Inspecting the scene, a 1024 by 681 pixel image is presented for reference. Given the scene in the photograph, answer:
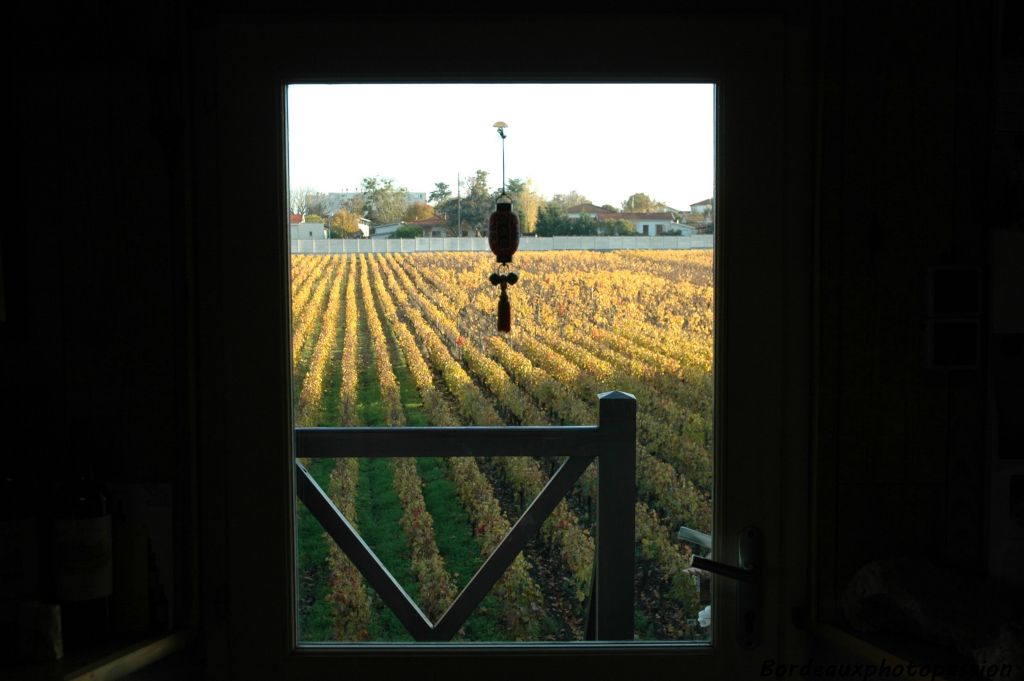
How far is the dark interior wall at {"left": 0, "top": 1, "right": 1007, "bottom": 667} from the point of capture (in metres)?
1.46

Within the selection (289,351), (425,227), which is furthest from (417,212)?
(289,351)

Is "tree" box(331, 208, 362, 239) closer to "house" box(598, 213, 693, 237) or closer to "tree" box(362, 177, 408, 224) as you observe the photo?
"tree" box(362, 177, 408, 224)

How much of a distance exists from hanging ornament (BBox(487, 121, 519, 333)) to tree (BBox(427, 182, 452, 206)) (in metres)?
0.10

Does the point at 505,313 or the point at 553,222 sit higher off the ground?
the point at 553,222

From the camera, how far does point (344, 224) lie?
153 centimetres

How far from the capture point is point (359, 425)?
61.6 inches
